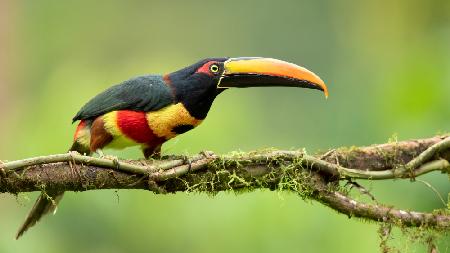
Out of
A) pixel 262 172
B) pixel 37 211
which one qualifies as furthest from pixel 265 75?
pixel 37 211

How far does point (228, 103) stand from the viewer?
937 cm

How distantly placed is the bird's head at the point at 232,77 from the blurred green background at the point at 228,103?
1.81ft

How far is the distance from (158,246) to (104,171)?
3.71 m

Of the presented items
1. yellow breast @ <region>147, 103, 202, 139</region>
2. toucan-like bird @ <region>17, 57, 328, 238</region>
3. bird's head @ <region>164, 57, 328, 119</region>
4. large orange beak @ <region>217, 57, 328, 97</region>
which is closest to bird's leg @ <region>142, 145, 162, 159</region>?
toucan-like bird @ <region>17, 57, 328, 238</region>

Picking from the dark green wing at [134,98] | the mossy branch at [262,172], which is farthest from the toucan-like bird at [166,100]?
the mossy branch at [262,172]

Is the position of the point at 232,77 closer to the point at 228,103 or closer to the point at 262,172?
the point at 262,172

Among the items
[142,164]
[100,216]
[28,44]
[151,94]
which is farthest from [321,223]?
[28,44]

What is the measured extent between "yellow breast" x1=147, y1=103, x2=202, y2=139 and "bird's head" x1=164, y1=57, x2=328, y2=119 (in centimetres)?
5

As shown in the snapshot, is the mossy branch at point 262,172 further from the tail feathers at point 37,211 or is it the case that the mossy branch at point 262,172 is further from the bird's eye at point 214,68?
the tail feathers at point 37,211

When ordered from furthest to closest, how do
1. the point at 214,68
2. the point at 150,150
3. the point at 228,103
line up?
the point at 228,103
the point at 150,150
the point at 214,68

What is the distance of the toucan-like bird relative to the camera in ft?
14.6

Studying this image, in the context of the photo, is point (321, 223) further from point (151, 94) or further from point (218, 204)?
point (151, 94)

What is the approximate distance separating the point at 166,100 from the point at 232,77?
34 centimetres

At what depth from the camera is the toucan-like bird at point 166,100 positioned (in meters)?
4.46
